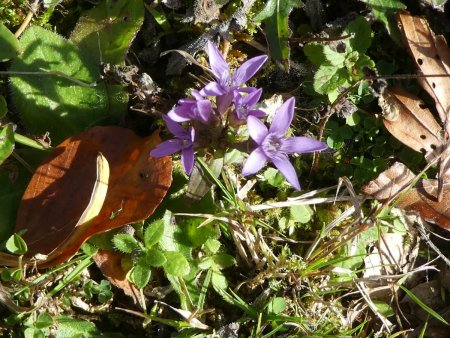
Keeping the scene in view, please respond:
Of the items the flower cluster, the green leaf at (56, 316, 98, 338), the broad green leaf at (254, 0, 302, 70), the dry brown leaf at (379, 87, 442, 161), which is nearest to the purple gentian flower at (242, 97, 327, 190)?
the flower cluster

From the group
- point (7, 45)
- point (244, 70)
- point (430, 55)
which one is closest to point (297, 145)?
point (244, 70)

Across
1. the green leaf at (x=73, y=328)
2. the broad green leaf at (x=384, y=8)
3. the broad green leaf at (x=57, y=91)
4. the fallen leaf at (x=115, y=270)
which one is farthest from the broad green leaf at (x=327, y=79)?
the green leaf at (x=73, y=328)

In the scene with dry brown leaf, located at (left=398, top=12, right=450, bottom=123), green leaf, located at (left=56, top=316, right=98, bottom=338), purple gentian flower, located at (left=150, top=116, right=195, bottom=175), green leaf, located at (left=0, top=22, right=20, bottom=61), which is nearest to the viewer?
purple gentian flower, located at (left=150, top=116, right=195, bottom=175)

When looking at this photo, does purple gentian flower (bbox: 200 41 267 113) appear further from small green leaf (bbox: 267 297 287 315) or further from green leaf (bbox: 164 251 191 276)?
small green leaf (bbox: 267 297 287 315)

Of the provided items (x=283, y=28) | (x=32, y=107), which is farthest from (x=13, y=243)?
(x=283, y=28)

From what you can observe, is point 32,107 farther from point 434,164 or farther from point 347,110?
point 434,164
